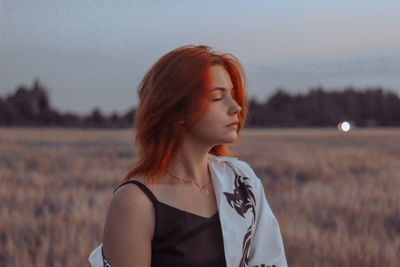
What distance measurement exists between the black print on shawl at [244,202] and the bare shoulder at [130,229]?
1.10 feet

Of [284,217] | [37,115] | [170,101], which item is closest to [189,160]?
[170,101]

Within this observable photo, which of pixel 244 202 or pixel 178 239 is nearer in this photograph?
pixel 178 239

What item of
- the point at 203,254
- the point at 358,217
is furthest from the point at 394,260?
the point at 203,254

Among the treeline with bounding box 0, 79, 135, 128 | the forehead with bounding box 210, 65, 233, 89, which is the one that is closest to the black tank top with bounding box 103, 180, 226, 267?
the forehead with bounding box 210, 65, 233, 89

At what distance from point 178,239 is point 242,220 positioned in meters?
0.27

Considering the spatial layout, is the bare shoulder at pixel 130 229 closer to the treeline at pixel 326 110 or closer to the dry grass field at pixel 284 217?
the dry grass field at pixel 284 217

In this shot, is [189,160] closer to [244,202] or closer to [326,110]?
[244,202]

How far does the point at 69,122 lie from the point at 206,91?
41321mm

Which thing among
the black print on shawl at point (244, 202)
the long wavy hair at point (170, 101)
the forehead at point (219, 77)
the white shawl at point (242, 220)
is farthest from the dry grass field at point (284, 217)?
the forehead at point (219, 77)

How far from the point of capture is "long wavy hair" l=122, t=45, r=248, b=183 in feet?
5.32

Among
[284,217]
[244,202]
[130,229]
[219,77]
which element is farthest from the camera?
[284,217]

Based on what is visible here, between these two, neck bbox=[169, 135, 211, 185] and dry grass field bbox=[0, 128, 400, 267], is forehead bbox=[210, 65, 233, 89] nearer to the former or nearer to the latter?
neck bbox=[169, 135, 211, 185]

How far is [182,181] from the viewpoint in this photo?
1.71 metres

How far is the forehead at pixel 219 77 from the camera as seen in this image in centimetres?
166
